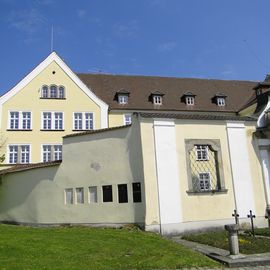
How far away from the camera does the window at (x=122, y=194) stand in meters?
19.4

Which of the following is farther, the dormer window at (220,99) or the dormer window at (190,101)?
the dormer window at (220,99)

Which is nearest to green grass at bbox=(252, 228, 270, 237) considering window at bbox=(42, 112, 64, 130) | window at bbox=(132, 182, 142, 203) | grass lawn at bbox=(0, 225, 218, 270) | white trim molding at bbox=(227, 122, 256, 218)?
Result: white trim molding at bbox=(227, 122, 256, 218)

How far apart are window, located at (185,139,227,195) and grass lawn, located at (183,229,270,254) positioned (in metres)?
2.57

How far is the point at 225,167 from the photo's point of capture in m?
20.5

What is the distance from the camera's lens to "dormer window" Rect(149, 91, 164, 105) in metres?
37.9

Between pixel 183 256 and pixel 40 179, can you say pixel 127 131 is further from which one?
pixel 183 256

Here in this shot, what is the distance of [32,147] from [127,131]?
49.6 feet

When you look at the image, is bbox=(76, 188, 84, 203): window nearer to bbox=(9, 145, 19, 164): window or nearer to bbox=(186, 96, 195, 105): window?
bbox=(9, 145, 19, 164): window

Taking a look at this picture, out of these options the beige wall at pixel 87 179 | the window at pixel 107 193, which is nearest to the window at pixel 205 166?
the beige wall at pixel 87 179

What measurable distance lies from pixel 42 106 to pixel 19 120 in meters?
2.38

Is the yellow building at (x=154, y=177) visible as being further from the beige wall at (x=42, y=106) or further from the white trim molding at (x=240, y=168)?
the beige wall at (x=42, y=106)

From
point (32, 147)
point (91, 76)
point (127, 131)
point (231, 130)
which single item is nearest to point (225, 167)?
point (231, 130)

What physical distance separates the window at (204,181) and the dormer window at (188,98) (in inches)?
752

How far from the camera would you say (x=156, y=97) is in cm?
3816
